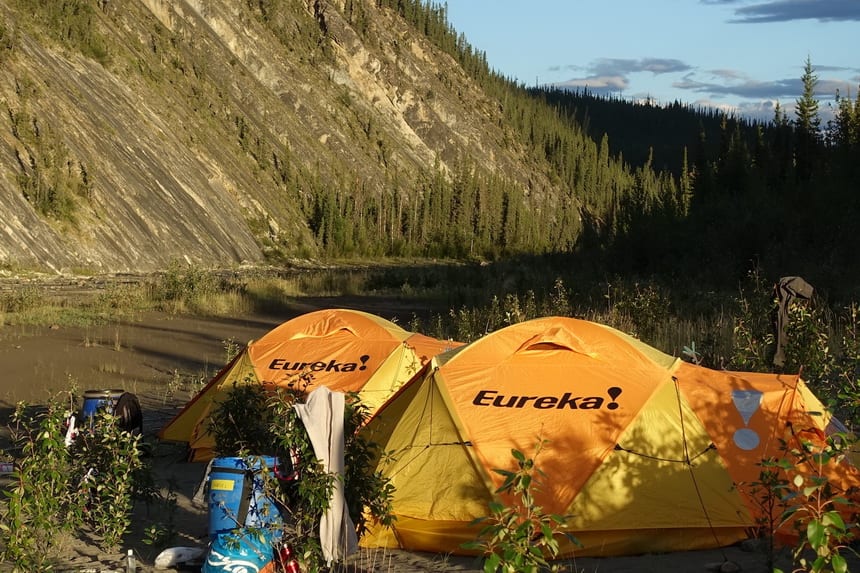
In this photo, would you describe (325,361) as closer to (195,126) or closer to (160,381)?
(160,381)

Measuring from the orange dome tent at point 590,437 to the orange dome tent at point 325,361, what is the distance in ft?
6.91

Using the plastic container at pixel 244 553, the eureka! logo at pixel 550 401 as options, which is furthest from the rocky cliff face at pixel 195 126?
the plastic container at pixel 244 553

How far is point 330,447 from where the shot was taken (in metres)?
5.93

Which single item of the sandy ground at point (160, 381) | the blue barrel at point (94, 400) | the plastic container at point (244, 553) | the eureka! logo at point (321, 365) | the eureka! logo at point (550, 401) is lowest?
the sandy ground at point (160, 381)

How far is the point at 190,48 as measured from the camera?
55.6 m

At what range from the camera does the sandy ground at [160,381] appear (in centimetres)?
641

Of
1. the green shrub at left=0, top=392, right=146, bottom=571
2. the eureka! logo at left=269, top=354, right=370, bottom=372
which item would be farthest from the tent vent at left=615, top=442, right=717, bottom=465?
the eureka! logo at left=269, top=354, right=370, bottom=372

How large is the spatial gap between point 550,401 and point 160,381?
8.76 metres

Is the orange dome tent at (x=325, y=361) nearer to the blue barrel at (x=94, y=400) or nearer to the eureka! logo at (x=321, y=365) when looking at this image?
the eureka! logo at (x=321, y=365)

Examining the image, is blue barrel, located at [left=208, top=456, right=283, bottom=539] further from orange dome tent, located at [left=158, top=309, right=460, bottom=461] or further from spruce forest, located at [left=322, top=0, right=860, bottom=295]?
spruce forest, located at [left=322, top=0, right=860, bottom=295]

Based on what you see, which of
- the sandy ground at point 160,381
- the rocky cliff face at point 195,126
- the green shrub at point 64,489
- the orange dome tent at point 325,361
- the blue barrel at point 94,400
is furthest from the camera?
the rocky cliff face at point 195,126

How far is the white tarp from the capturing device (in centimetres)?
584

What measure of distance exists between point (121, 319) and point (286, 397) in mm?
16430

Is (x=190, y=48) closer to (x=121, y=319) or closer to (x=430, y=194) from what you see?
(x=430, y=194)
